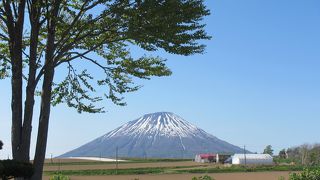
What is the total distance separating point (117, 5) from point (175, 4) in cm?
124

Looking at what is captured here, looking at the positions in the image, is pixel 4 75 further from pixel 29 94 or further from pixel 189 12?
pixel 189 12

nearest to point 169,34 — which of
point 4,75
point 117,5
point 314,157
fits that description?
point 117,5

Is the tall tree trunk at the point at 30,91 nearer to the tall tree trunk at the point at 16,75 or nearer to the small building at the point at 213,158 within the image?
the tall tree trunk at the point at 16,75

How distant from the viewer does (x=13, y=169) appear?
9.12 m

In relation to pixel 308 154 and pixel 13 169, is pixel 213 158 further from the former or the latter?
pixel 13 169

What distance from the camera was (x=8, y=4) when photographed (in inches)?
439

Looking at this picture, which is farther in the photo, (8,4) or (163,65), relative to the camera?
(163,65)

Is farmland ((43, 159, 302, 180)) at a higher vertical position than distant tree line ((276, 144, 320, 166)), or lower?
lower

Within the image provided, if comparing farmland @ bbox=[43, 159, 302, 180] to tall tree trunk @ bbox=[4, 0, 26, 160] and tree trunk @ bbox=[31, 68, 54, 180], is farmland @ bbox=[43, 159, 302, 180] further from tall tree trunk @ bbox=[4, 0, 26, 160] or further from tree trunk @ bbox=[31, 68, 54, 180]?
tall tree trunk @ bbox=[4, 0, 26, 160]

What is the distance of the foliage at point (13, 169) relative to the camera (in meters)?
8.98

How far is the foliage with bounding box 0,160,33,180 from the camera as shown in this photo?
8984 millimetres

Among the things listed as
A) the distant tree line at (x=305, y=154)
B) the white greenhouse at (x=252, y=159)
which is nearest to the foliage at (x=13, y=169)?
the distant tree line at (x=305, y=154)

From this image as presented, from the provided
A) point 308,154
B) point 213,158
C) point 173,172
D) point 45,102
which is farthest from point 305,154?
point 45,102

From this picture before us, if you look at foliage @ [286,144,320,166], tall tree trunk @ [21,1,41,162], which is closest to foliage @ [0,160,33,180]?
tall tree trunk @ [21,1,41,162]
